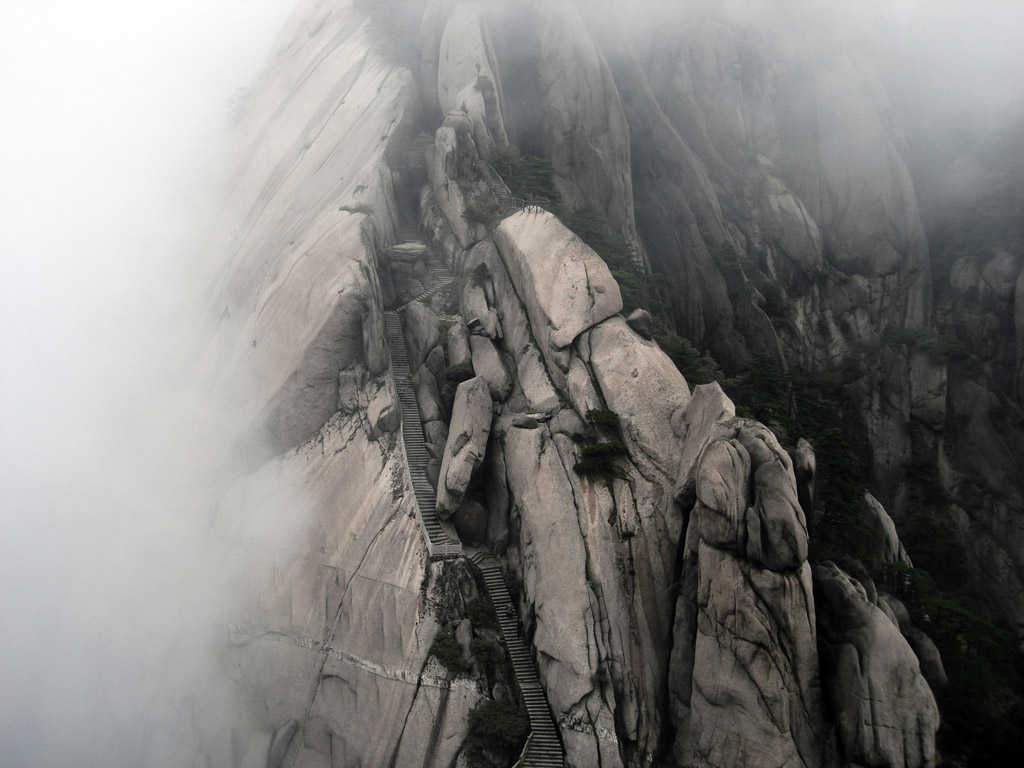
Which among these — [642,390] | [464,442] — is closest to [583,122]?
[642,390]

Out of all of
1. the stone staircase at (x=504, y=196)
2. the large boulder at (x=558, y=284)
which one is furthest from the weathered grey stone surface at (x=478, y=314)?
the stone staircase at (x=504, y=196)

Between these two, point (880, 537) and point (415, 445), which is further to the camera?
point (415, 445)

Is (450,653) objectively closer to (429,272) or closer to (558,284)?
(558,284)

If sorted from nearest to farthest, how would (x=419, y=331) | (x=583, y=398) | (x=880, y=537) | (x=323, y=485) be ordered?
1. (x=880, y=537)
2. (x=583, y=398)
3. (x=323, y=485)
4. (x=419, y=331)

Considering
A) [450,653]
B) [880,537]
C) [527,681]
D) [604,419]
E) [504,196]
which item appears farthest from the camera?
[504,196]

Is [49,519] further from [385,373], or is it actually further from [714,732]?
[714,732]

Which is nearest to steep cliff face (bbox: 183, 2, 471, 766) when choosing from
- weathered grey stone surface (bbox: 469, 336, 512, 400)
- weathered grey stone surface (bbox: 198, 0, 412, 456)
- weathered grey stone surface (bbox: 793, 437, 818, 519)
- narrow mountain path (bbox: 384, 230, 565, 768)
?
weathered grey stone surface (bbox: 198, 0, 412, 456)
